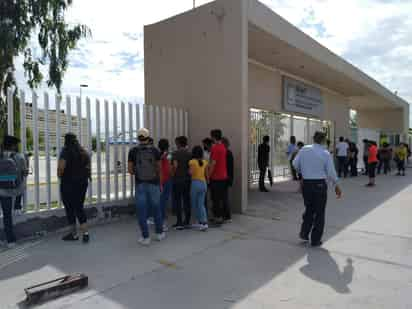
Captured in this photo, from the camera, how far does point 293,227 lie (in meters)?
6.16

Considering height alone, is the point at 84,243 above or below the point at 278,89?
below

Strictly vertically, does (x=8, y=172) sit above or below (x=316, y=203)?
above

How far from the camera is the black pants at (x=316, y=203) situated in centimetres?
498

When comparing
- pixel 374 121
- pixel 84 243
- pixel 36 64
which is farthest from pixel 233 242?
pixel 374 121

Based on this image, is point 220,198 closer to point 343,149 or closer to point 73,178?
point 73,178

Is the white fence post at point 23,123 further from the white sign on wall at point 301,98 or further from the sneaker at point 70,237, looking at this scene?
the white sign on wall at point 301,98

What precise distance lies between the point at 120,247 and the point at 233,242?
1.70 meters

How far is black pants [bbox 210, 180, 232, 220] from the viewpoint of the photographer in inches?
249

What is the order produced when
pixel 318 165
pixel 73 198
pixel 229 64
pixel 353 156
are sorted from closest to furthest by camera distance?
1. pixel 318 165
2. pixel 73 198
3. pixel 229 64
4. pixel 353 156

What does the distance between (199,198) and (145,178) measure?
1246 mm

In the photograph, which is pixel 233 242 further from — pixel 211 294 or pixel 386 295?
pixel 386 295

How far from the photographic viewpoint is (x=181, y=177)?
239 inches

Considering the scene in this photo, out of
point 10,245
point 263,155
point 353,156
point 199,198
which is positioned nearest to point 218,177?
point 199,198

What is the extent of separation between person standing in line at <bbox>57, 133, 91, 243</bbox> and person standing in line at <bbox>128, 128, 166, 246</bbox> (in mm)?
737
